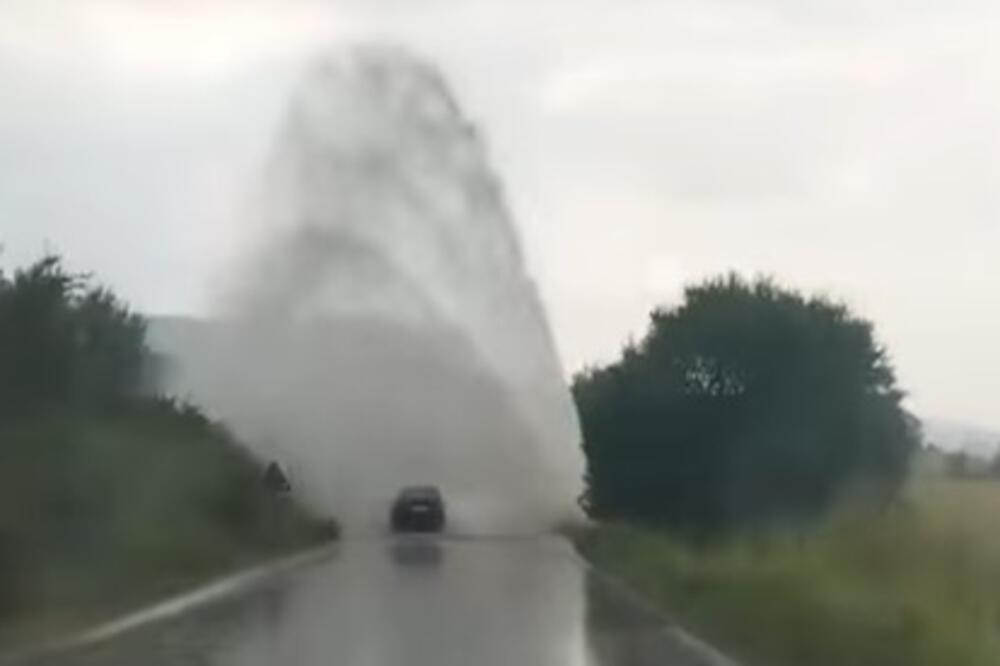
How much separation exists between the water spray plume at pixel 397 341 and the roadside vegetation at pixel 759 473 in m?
23.4

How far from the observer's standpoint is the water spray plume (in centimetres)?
8269

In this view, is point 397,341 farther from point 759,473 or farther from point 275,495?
point 759,473

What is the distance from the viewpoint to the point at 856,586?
27922 mm

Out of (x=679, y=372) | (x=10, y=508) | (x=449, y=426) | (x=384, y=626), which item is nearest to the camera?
(x=384, y=626)

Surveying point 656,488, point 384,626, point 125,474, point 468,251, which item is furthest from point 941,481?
point 468,251

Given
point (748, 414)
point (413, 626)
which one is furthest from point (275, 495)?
point (413, 626)

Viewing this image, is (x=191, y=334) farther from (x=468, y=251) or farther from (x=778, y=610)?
(x=778, y=610)

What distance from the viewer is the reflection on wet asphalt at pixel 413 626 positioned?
25.4m

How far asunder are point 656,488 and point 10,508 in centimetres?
2146

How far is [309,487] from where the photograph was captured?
276 ft

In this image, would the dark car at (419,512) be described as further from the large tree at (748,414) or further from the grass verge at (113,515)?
the large tree at (748,414)

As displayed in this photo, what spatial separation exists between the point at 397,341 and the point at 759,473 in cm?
4366

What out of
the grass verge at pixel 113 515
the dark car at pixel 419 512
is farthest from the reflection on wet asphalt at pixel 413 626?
the dark car at pixel 419 512

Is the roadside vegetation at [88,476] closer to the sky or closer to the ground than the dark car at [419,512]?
closer to the ground
